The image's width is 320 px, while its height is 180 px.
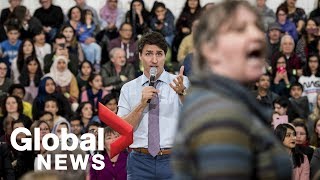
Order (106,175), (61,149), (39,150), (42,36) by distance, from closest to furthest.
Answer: (61,149) < (106,175) < (39,150) < (42,36)

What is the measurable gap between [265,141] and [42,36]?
41.2 feet

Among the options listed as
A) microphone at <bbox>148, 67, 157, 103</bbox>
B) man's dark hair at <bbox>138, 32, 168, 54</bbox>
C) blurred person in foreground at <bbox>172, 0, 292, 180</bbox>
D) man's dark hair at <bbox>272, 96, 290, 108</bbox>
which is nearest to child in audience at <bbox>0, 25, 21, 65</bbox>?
man's dark hair at <bbox>272, 96, 290, 108</bbox>

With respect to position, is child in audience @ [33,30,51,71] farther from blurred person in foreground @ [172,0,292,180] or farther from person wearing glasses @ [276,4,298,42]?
blurred person in foreground @ [172,0,292,180]

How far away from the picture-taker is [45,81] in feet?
45.2

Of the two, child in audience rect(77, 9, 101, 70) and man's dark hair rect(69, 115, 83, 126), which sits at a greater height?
child in audience rect(77, 9, 101, 70)

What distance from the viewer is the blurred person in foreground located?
2.45 m

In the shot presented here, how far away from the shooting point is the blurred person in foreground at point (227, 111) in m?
2.45

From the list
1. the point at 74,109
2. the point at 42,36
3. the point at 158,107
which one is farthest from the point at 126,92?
the point at 42,36

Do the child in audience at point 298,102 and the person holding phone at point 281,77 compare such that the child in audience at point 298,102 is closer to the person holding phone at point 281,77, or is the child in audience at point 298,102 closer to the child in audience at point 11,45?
the person holding phone at point 281,77

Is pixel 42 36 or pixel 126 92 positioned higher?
pixel 42 36

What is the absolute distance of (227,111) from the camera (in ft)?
8.20

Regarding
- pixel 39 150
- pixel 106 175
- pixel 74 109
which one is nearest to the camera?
pixel 106 175

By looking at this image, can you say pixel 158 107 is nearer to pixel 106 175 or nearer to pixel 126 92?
pixel 126 92

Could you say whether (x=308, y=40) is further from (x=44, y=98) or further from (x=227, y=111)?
(x=227, y=111)
